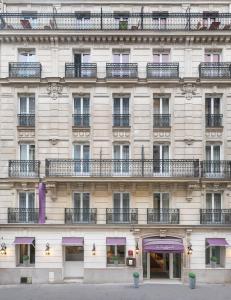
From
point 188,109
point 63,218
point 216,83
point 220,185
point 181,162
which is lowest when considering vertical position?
point 63,218

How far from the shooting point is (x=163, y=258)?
21.8 m

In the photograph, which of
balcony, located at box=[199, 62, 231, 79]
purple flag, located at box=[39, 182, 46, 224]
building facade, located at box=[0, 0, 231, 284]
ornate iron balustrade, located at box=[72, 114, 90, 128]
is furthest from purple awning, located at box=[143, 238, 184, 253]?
balcony, located at box=[199, 62, 231, 79]

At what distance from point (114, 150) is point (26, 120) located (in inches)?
221

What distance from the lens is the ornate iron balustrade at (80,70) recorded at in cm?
2147

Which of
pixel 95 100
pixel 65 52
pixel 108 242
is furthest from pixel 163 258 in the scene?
pixel 65 52

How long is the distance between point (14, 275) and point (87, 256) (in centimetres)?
444

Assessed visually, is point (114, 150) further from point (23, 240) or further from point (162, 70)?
point (23, 240)

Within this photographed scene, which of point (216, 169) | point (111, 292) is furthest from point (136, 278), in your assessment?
point (216, 169)

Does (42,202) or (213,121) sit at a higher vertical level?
(213,121)

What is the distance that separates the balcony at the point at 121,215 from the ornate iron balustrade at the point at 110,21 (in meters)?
11.1

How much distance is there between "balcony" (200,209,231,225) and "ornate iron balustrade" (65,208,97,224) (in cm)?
643

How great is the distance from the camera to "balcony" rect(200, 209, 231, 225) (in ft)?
68.9

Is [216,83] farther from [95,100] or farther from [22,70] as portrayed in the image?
[22,70]

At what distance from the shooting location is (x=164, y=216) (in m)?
21.1
